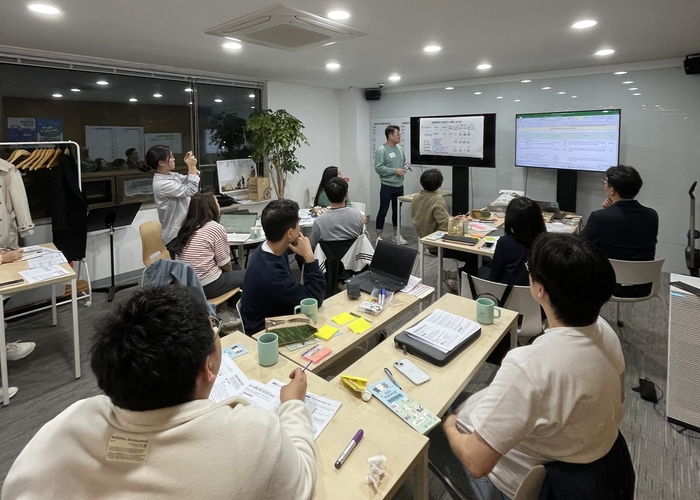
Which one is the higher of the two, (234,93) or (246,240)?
(234,93)

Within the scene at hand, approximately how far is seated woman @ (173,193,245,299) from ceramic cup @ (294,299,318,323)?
52.1 inches

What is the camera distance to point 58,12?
271 centimetres

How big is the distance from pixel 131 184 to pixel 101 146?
0.52 meters

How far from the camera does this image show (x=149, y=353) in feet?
2.59

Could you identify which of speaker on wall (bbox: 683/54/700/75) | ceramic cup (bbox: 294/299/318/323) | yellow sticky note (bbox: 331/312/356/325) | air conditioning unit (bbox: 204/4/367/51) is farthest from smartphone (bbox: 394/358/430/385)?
speaker on wall (bbox: 683/54/700/75)

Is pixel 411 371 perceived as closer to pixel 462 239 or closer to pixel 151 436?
pixel 151 436

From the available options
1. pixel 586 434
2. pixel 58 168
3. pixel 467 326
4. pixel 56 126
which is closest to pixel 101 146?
pixel 56 126

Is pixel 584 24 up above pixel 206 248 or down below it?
above

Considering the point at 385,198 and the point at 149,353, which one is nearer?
the point at 149,353

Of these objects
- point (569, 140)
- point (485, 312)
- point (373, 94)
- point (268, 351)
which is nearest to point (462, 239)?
point (485, 312)

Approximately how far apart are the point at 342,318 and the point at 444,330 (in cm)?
50

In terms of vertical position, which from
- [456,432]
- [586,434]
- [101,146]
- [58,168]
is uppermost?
[101,146]

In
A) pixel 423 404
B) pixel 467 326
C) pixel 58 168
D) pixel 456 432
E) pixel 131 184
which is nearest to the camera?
pixel 456 432

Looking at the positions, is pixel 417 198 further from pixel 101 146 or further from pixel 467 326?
pixel 101 146
